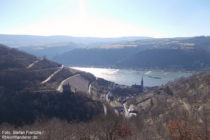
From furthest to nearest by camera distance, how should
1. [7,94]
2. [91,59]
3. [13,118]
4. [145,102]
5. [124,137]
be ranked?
[91,59]
[145,102]
[7,94]
[13,118]
[124,137]

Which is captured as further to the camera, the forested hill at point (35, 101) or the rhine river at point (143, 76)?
the rhine river at point (143, 76)

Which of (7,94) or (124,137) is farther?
(7,94)

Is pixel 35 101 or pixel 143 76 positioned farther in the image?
pixel 143 76

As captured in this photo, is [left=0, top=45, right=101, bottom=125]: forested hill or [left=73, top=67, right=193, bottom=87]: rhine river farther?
[left=73, top=67, right=193, bottom=87]: rhine river

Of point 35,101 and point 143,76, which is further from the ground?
point 35,101

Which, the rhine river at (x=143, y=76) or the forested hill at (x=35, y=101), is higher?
the forested hill at (x=35, y=101)

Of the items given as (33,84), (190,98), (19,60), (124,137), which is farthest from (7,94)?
(124,137)

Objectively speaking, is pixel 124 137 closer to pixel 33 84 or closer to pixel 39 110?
pixel 39 110

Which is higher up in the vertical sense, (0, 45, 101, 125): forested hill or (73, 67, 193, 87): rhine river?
(0, 45, 101, 125): forested hill

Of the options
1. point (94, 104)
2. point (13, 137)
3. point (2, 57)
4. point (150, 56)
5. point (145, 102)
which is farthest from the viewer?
point (150, 56)

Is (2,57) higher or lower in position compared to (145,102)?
higher
